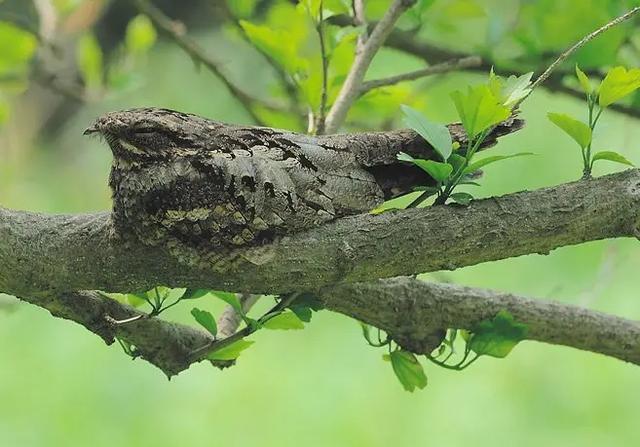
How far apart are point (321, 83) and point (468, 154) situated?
0.82 ft

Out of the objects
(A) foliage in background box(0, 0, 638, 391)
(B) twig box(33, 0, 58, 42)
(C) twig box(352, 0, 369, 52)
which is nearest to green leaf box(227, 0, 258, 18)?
(A) foliage in background box(0, 0, 638, 391)

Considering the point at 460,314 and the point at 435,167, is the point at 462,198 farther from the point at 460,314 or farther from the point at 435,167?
the point at 460,314

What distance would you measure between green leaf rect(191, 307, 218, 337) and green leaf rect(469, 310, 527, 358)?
0.17 metres

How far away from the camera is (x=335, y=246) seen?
0.48 meters

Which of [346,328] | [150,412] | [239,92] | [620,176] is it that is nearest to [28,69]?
[239,92]

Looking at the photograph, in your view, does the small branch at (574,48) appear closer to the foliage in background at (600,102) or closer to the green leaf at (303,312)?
the foliage in background at (600,102)

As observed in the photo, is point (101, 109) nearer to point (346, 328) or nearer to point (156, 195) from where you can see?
point (346, 328)

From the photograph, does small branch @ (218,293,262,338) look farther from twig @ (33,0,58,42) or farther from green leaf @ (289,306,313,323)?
twig @ (33,0,58,42)

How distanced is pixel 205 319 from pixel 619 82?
28cm

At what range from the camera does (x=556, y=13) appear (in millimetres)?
728

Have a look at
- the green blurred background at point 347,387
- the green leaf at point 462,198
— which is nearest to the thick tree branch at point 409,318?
the green leaf at point 462,198

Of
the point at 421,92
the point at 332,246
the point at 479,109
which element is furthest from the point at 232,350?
the point at 421,92

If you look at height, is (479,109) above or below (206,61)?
below

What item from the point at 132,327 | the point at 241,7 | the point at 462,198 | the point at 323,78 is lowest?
the point at 132,327
